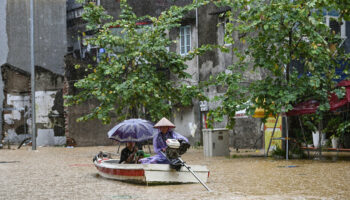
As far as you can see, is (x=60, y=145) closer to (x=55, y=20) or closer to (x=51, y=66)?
(x=51, y=66)

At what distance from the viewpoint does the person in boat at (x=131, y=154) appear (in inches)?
541

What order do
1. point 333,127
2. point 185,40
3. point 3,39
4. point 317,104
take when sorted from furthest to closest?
1. point 3,39
2. point 185,40
3. point 333,127
4. point 317,104

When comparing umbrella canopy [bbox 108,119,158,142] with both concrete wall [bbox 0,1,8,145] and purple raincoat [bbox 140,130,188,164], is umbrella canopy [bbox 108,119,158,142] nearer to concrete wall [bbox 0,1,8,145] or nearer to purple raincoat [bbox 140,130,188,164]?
purple raincoat [bbox 140,130,188,164]

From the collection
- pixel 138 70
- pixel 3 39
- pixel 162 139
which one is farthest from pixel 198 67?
pixel 162 139

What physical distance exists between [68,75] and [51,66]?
7.01 metres

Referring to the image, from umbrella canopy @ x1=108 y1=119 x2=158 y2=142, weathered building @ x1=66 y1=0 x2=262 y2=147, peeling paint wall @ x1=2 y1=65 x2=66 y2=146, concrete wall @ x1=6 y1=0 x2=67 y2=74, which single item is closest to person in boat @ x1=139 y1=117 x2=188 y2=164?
umbrella canopy @ x1=108 y1=119 x2=158 y2=142

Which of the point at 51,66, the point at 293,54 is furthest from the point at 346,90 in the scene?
the point at 51,66

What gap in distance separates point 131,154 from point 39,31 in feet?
105

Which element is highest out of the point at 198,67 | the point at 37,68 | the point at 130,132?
the point at 37,68

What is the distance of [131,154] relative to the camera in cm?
1405

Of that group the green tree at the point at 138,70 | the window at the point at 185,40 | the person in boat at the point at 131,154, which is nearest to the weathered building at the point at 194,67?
the window at the point at 185,40

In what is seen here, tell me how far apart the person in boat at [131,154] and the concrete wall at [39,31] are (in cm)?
3041

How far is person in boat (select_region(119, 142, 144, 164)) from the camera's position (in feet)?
45.1

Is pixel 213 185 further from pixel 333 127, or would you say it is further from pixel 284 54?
pixel 333 127
